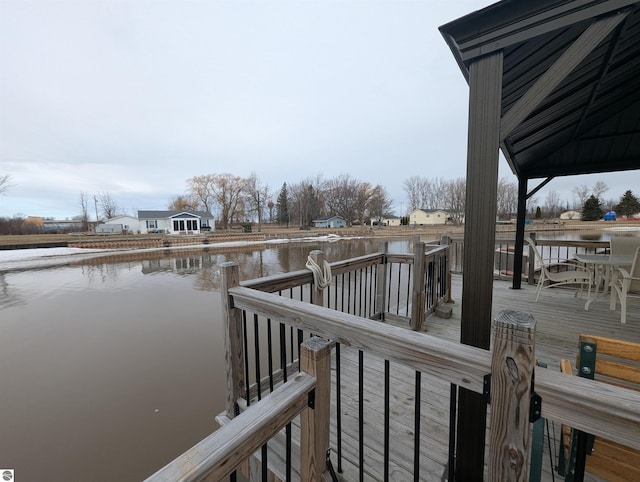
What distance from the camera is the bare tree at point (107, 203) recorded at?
169 feet

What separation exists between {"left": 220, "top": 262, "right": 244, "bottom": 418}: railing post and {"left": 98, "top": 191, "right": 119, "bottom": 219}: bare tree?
63547 mm

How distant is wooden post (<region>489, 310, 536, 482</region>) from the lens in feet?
2.38

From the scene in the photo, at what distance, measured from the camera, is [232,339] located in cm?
194

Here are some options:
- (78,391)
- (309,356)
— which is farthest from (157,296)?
(309,356)

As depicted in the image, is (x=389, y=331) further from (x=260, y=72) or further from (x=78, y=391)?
(x=260, y=72)

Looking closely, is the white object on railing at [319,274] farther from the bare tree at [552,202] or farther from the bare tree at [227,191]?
the bare tree at [552,202]

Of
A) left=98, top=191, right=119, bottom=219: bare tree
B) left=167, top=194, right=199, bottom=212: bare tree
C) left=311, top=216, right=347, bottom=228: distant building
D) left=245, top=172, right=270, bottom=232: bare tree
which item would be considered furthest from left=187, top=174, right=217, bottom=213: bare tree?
left=98, top=191, right=119, bottom=219: bare tree

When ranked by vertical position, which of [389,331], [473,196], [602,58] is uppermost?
[602,58]

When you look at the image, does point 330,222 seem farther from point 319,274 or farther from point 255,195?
point 319,274

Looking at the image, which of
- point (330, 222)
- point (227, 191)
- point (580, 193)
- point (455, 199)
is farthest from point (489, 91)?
point (580, 193)

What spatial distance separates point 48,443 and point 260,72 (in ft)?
103

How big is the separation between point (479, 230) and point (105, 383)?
16.0 feet

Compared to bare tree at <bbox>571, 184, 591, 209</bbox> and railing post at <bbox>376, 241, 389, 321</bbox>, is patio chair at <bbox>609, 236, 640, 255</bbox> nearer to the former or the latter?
railing post at <bbox>376, 241, 389, 321</bbox>

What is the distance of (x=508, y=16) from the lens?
1.27 metres
